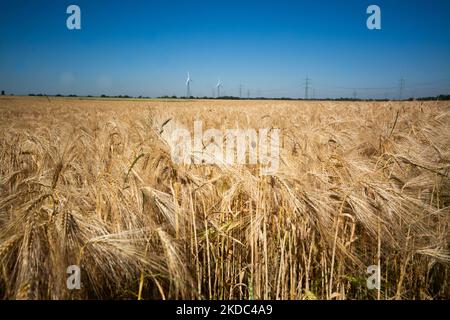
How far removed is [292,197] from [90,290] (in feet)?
3.59

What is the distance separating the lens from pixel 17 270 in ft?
3.81

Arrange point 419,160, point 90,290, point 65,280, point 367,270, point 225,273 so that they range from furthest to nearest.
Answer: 1. point 419,160
2. point 225,273
3. point 367,270
4. point 90,290
5. point 65,280

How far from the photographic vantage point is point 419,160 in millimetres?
2445

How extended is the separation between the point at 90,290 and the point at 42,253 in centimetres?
29

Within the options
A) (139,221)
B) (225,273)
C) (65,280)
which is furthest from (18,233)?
(225,273)

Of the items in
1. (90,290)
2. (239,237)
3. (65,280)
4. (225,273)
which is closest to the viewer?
(65,280)

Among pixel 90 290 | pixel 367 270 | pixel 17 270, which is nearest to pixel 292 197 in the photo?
pixel 367 270

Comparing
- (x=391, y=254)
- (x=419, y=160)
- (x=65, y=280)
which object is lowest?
(x=391, y=254)
